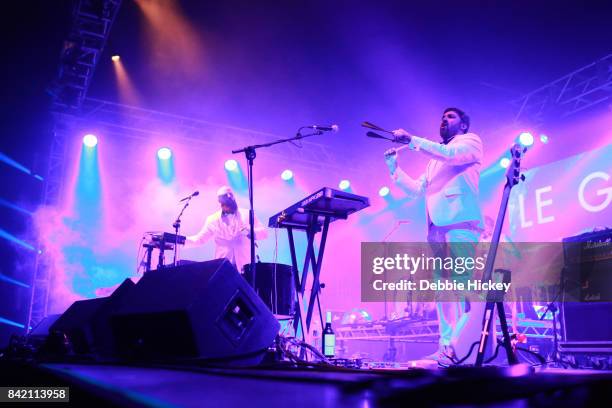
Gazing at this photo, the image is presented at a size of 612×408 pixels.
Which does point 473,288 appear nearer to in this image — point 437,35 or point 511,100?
point 437,35

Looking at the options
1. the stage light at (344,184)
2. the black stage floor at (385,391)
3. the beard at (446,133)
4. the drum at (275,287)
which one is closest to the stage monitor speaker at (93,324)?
the drum at (275,287)

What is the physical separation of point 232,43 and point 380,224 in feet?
25.3

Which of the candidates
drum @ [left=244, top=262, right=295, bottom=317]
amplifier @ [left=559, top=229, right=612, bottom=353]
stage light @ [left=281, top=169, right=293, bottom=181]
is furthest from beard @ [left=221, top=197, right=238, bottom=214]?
Answer: stage light @ [left=281, top=169, right=293, bottom=181]

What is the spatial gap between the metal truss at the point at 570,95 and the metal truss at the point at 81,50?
7.97 meters

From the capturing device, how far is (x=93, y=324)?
3.27 metres

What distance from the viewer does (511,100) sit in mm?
9602

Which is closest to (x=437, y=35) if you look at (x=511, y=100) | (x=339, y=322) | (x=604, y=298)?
(x=511, y=100)

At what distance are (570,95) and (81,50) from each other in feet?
30.0

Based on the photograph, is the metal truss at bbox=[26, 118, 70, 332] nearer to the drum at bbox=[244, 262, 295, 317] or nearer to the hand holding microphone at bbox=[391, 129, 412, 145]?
the drum at bbox=[244, 262, 295, 317]

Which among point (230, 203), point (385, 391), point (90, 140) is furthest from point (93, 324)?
point (90, 140)

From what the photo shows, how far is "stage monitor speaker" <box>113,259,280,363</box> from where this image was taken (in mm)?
2162

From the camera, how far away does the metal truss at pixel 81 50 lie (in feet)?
23.8

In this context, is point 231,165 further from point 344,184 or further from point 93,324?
point 93,324

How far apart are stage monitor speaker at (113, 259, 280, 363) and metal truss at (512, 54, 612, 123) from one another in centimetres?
830
